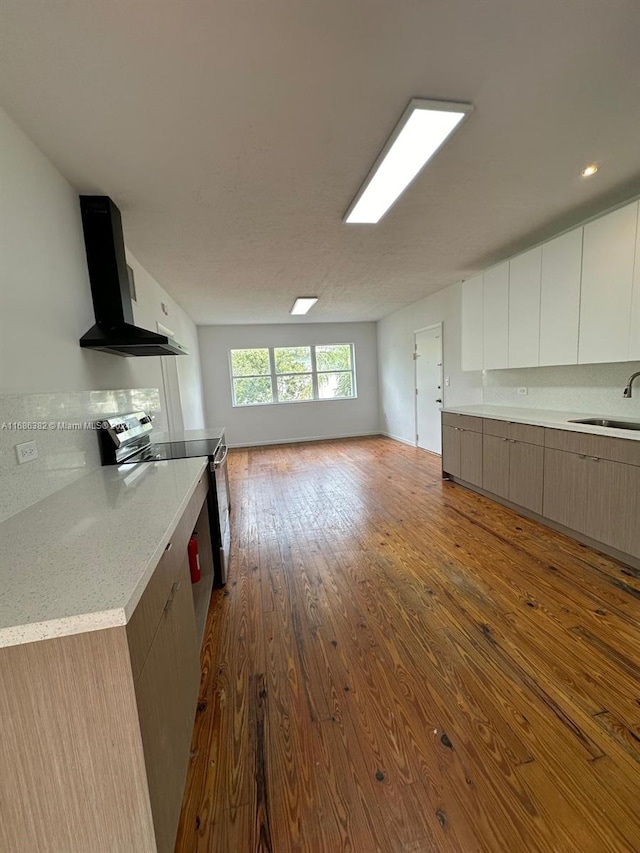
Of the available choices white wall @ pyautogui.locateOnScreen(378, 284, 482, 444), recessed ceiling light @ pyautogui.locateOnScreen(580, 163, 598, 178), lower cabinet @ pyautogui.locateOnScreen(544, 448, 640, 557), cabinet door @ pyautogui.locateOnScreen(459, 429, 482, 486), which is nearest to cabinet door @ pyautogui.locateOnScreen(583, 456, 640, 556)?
lower cabinet @ pyautogui.locateOnScreen(544, 448, 640, 557)

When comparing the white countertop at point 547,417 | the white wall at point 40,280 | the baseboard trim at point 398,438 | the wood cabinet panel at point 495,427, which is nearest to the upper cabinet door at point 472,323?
the white countertop at point 547,417

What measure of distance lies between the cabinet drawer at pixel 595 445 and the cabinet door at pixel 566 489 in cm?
6

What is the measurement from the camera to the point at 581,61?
1.45m

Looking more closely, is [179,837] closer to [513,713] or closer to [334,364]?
[513,713]

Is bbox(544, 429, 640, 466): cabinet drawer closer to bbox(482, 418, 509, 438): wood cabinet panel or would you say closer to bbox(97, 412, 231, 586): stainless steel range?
bbox(482, 418, 509, 438): wood cabinet panel

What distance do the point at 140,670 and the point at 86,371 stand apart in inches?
73.0

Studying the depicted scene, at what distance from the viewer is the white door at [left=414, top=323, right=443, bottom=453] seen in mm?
5621

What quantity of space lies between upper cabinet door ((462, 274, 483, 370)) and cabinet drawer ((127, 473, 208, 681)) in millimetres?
3840

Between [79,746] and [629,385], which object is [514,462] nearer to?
[629,385]

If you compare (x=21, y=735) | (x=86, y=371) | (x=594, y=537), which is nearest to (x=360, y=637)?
(x=21, y=735)

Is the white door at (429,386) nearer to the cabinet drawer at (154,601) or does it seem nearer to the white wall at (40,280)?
the white wall at (40,280)

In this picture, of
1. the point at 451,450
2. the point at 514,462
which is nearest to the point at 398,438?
the point at 451,450

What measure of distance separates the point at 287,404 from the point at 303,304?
2.51 m

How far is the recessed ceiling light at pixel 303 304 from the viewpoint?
5.16m
